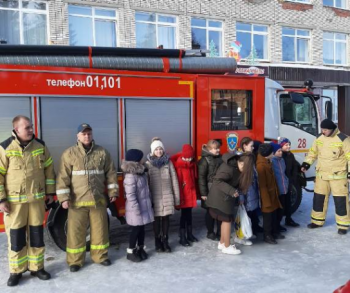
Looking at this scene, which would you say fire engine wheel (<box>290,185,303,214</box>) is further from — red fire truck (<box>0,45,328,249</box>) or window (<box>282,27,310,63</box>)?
window (<box>282,27,310,63</box>)

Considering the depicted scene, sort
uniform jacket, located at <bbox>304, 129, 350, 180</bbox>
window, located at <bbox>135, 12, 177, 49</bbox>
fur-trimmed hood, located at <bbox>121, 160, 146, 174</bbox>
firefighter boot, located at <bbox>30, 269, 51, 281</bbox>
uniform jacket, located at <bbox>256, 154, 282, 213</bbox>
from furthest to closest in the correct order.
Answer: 1. window, located at <bbox>135, 12, 177, 49</bbox>
2. uniform jacket, located at <bbox>304, 129, 350, 180</bbox>
3. uniform jacket, located at <bbox>256, 154, 282, 213</bbox>
4. fur-trimmed hood, located at <bbox>121, 160, 146, 174</bbox>
5. firefighter boot, located at <bbox>30, 269, 51, 281</bbox>

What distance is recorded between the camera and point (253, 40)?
1667 cm

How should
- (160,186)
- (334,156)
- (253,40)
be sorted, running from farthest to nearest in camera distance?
(253,40)
(334,156)
(160,186)

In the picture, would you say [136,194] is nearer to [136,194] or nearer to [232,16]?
[136,194]

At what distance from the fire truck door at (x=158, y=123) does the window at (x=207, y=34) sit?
10160mm

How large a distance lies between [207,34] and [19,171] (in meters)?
12.8

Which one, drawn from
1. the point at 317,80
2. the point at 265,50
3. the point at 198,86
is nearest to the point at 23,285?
the point at 198,86

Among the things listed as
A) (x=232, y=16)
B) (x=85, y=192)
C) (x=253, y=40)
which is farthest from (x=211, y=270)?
(x=253, y=40)

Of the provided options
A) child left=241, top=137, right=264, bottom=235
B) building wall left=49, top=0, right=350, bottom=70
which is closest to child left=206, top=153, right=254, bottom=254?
child left=241, top=137, right=264, bottom=235

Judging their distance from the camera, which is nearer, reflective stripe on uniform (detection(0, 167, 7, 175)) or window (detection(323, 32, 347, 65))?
reflective stripe on uniform (detection(0, 167, 7, 175))

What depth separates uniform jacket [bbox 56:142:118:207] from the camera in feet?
14.5

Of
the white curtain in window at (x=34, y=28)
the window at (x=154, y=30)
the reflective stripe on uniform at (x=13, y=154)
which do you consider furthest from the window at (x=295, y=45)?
the reflective stripe on uniform at (x=13, y=154)

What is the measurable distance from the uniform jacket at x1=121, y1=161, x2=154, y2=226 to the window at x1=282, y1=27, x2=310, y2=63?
48.1 feet

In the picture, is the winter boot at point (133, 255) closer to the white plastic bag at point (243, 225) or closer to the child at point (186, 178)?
the child at point (186, 178)
